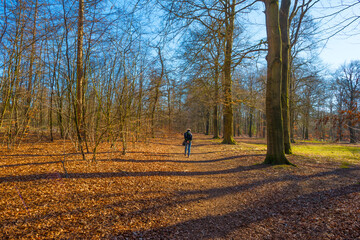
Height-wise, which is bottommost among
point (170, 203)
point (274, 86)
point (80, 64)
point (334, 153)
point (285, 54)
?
point (170, 203)

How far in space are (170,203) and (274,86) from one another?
5.96 m

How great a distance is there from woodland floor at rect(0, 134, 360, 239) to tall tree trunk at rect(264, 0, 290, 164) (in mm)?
1023

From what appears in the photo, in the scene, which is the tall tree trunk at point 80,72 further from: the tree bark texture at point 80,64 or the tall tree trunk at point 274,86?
the tall tree trunk at point 274,86

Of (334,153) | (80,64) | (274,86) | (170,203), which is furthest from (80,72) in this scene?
(334,153)

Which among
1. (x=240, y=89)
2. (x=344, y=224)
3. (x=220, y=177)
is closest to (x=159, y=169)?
(x=220, y=177)

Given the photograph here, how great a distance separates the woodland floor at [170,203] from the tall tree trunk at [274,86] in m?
1.02

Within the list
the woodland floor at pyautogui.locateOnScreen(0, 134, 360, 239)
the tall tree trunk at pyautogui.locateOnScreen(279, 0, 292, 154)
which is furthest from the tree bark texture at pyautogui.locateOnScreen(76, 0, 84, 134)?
the tall tree trunk at pyautogui.locateOnScreen(279, 0, 292, 154)

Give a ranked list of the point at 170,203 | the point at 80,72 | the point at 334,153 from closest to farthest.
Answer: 1. the point at 170,203
2. the point at 80,72
3. the point at 334,153

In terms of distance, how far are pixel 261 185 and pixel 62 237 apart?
4930 millimetres

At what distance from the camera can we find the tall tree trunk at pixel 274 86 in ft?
23.1

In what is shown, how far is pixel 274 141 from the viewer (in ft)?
23.4

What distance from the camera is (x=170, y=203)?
166 inches

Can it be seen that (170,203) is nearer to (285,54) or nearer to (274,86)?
(274,86)

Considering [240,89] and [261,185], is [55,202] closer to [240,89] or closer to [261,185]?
[261,185]
